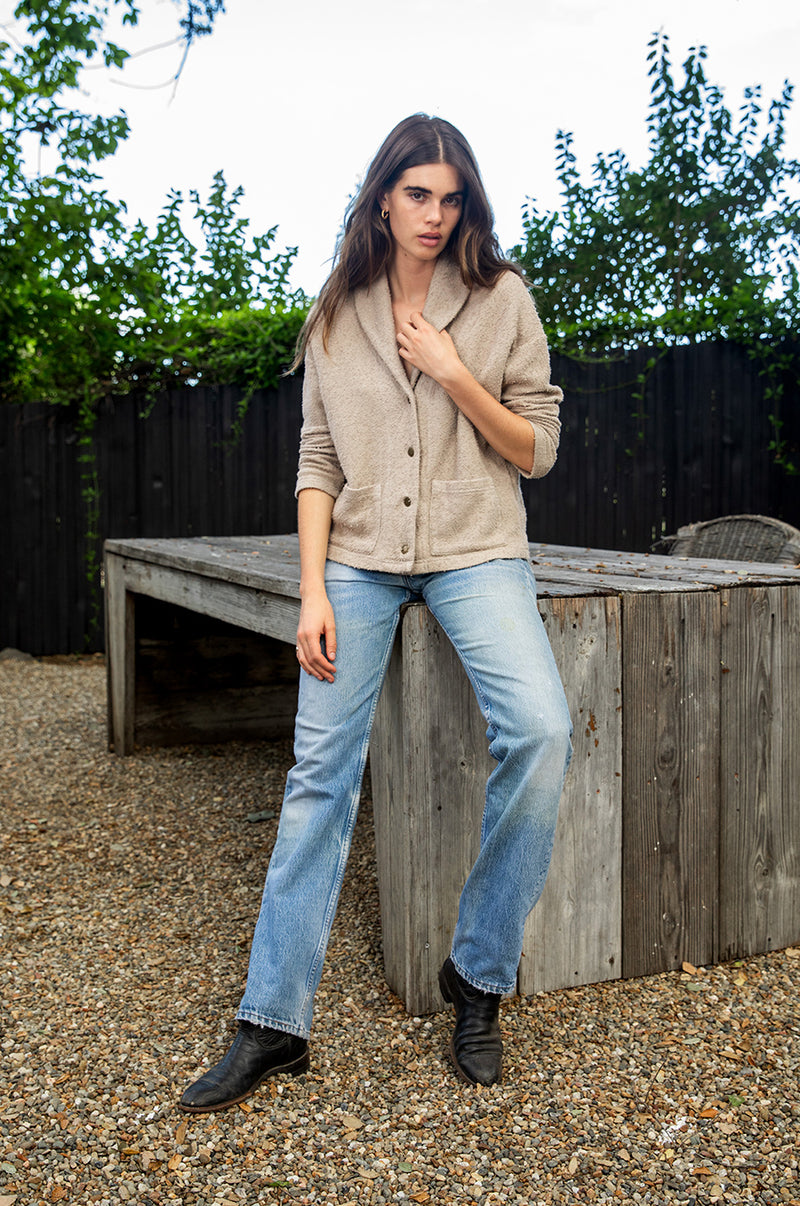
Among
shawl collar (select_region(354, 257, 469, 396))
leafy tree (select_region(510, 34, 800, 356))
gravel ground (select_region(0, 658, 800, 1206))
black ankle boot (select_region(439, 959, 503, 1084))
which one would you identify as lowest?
gravel ground (select_region(0, 658, 800, 1206))

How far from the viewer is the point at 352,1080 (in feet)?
6.13

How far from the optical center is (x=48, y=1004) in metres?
2.20

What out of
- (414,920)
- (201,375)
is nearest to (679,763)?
(414,920)

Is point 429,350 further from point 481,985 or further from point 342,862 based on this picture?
point 481,985

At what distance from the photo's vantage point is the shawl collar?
2.00 meters

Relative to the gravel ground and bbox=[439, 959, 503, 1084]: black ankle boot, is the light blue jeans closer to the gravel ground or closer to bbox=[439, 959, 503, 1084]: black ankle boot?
bbox=[439, 959, 503, 1084]: black ankle boot

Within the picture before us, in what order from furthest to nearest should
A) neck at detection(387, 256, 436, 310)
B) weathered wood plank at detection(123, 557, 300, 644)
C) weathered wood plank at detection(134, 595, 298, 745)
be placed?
weathered wood plank at detection(134, 595, 298, 745), weathered wood plank at detection(123, 557, 300, 644), neck at detection(387, 256, 436, 310)

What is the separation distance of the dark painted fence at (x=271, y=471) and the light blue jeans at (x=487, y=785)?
5.24 metres

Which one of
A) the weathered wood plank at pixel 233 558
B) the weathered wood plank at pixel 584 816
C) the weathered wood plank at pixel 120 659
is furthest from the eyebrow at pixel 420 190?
the weathered wood plank at pixel 120 659

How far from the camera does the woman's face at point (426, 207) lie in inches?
77.2

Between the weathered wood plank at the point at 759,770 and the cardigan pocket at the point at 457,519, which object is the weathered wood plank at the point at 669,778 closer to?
the weathered wood plank at the point at 759,770

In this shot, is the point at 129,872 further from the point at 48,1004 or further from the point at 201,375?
the point at 201,375

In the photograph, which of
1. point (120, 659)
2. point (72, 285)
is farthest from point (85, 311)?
point (120, 659)

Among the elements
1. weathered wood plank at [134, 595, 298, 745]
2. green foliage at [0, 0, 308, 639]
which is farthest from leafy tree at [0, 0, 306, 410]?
weathered wood plank at [134, 595, 298, 745]
